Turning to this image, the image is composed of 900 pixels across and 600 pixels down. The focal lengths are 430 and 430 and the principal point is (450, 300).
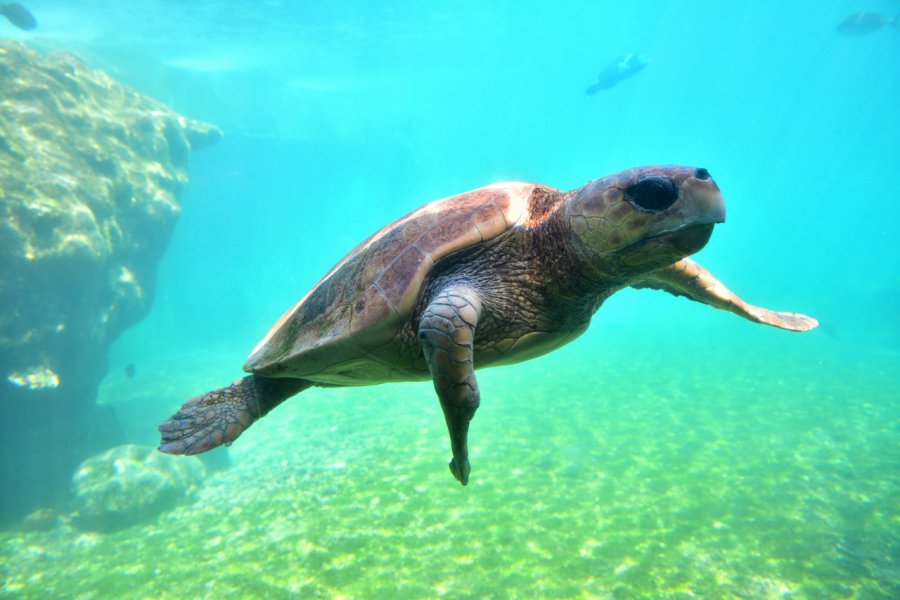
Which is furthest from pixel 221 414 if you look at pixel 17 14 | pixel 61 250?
pixel 17 14

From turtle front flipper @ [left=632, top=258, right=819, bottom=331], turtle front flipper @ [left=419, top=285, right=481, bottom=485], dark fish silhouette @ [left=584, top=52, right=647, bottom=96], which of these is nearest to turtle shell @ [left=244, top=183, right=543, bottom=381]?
turtle front flipper @ [left=419, top=285, right=481, bottom=485]

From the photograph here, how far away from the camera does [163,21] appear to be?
2475 centimetres

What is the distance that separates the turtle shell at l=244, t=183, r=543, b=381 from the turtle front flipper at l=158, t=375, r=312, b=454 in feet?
1.89

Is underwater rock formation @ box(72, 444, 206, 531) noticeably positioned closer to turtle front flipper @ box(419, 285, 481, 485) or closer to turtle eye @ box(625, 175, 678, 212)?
turtle front flipper @ box(419, 285, 481, 485)

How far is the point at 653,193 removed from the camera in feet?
7.37

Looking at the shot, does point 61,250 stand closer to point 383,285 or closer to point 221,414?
point 221,414

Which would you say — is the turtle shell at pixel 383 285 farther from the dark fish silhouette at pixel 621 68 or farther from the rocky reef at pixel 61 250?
the dark fish silhouette at pixel 621 68

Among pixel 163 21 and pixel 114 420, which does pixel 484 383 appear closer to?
pixel 114 420

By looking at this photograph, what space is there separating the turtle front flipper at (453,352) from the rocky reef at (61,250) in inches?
481

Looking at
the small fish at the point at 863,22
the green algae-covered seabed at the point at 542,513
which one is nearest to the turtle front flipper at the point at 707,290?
the green algae-covered seabed at the point at 542,513

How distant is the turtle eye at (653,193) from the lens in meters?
2.21

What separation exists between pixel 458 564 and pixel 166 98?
4367 centimetres

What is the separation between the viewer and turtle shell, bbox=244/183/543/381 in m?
2.73

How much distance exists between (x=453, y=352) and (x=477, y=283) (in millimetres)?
769
